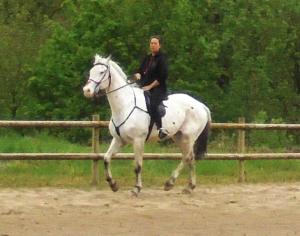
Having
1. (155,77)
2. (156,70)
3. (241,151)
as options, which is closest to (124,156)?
(155,77)

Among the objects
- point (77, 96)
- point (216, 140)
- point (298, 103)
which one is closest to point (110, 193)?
point (216, 140)

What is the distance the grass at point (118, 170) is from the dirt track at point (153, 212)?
1.09 metres

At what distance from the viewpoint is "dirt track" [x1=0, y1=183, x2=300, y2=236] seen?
1068 cm

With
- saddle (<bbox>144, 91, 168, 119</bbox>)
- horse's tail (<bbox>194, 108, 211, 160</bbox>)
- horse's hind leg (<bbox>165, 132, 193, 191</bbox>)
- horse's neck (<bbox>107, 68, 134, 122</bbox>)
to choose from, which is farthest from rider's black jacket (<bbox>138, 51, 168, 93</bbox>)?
horse's tail (<bbox>194, 108, 211, 160</bbox>)

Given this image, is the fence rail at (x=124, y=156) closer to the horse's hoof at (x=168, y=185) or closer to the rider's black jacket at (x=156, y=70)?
the horse's hoof at (x=168, y=185)

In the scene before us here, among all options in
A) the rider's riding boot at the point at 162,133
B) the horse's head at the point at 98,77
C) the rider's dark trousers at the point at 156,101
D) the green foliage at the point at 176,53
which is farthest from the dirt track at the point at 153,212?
the green foliage at the point at 176,53

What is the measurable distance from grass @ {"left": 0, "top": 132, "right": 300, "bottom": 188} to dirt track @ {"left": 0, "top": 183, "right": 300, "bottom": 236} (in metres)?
1.09

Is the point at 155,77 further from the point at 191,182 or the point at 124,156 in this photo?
the point at 124,156

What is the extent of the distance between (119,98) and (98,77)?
1.59 feet

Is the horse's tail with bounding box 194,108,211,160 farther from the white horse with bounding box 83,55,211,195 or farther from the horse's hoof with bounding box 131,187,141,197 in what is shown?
the horse's hoof with bounding box 131,187,141,197

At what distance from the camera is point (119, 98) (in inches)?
543

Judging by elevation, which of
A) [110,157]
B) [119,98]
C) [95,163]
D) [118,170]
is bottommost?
[118,170]

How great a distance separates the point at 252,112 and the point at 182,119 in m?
16.8

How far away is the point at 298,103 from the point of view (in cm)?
3450
